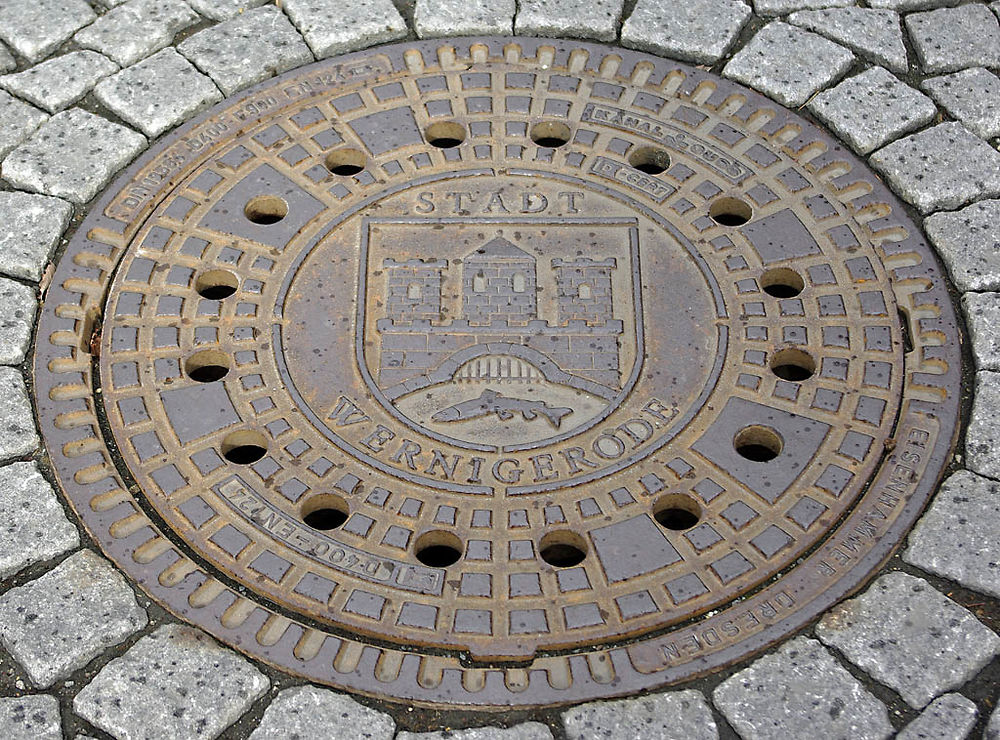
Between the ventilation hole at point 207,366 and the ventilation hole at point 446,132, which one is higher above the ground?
the ventilation hole at point 446,132

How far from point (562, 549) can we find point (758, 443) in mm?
764

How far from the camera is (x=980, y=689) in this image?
3.46 meters

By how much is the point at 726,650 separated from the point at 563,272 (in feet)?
4.88

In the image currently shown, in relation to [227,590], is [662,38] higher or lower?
higher

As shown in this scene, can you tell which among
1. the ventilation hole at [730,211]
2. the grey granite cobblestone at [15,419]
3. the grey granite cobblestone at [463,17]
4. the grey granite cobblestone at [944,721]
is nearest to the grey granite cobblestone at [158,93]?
the grey granite cobblestone at [463,17]

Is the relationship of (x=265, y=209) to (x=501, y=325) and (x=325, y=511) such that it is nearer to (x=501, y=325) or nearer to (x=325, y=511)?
(x=501, y=325)

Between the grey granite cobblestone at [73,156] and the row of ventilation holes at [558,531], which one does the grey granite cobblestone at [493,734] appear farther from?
the grey granite cobblestone at [73,156]

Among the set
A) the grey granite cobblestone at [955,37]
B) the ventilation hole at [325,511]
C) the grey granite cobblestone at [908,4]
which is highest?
the grey granite cobblestone at [908,4]

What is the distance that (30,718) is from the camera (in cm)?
344

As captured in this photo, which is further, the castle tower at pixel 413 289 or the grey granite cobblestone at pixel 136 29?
the grey granite cobblestone at pixel 136 29

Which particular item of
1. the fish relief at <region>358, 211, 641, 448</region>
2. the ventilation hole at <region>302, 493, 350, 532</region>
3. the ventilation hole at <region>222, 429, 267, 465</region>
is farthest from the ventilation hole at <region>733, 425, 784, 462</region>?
the ventilation hole at <region>222, 429, 267, 465</region>

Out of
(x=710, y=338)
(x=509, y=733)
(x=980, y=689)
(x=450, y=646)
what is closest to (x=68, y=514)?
(x=450, y=646)

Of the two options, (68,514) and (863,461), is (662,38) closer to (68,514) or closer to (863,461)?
(863,461)

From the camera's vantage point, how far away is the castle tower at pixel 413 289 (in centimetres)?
426
